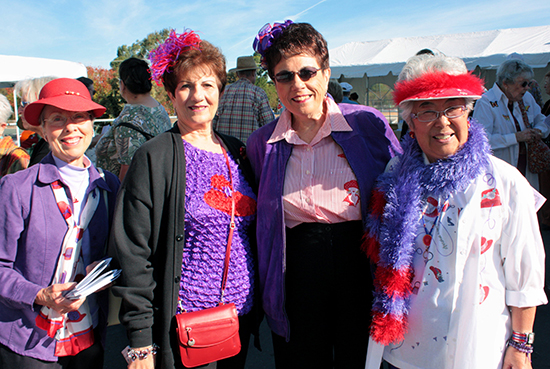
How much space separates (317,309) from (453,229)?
762 mm

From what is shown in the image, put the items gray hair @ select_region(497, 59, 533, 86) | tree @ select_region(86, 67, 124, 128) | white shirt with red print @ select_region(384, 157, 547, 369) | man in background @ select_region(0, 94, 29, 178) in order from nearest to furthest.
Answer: white shirt with red print @ select_region(384, 157, 547, 369) → man in background @ select_region(0, 94, 29, 178) → gray hair @ select_region(497, 59, 533, 86) → tree @ select_region(86, 67, 124, 128)

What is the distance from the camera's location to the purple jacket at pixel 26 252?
5.09 ft

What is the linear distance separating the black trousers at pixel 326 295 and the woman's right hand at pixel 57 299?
0.96m

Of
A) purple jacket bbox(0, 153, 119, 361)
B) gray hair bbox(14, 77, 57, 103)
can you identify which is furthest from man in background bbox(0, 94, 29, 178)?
purple jacket bbox(0, 153, 119, 361)

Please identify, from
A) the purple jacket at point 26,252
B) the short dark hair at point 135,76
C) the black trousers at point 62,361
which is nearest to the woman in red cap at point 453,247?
the black trousers at point 62,361

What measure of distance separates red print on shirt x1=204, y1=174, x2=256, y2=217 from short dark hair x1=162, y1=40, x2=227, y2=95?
1.68 ft

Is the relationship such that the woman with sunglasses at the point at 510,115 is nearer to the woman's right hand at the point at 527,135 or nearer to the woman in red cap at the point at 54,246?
the woman's right hand at the point at 527,135

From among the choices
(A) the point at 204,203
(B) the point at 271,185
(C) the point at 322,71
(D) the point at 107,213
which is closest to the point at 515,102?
(C) the point at 322,71

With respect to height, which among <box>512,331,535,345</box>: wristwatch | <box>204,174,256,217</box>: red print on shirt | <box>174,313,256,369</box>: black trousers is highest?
<box>204,174,256,217</box>: red print on shirt

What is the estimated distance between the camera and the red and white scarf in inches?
63.0

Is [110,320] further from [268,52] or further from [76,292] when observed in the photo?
[268,52]

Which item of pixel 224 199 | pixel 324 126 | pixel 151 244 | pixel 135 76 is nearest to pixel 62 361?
pixel 151 244

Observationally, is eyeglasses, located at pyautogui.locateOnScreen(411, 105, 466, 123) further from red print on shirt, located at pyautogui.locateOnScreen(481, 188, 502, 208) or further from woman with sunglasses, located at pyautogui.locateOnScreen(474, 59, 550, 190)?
woman with sunglasses, located at pyautogui.locateOnScreen(474, 59, 550, 190)

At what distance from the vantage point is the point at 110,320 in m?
1.79
